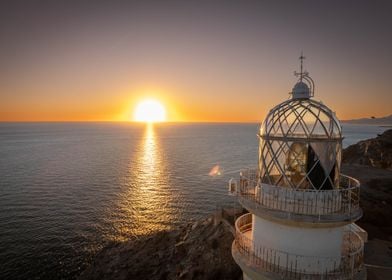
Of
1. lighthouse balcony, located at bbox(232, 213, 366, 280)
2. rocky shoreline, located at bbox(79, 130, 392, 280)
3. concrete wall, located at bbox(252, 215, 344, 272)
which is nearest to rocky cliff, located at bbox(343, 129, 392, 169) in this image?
rocky shoreline, located at bbox(79, 130, 392, 280)

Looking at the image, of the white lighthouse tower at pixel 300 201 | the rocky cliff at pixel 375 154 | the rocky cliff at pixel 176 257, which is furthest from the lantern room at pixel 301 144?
the rocky cliff at pixel 375 154

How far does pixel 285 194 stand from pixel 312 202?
0.88 metres

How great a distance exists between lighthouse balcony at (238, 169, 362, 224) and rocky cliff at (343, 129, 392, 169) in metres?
39.2

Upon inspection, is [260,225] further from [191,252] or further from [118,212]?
[118,212]

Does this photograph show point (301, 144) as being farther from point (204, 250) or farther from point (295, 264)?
point (204, 250)

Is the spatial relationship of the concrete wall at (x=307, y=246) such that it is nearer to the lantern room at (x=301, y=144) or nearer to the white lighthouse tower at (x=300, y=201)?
the white lighthouse tower at (x=300, y=201)

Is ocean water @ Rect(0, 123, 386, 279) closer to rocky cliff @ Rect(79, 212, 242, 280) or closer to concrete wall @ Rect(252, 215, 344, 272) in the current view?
rocky cliff @ Rect(79, 212, 242, 280)

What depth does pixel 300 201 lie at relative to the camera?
9.60m

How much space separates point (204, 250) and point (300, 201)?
42.6 ft

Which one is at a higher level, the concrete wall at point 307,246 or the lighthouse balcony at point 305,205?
the lighthouse balcony at point 305,205

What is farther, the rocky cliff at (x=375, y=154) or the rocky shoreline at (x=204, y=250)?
A: the rocky cliff at (x=375, y=154)

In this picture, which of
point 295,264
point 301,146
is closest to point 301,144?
point 301,146

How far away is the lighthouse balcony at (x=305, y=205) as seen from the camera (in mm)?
9359

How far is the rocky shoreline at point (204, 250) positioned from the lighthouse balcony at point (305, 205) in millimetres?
7102
